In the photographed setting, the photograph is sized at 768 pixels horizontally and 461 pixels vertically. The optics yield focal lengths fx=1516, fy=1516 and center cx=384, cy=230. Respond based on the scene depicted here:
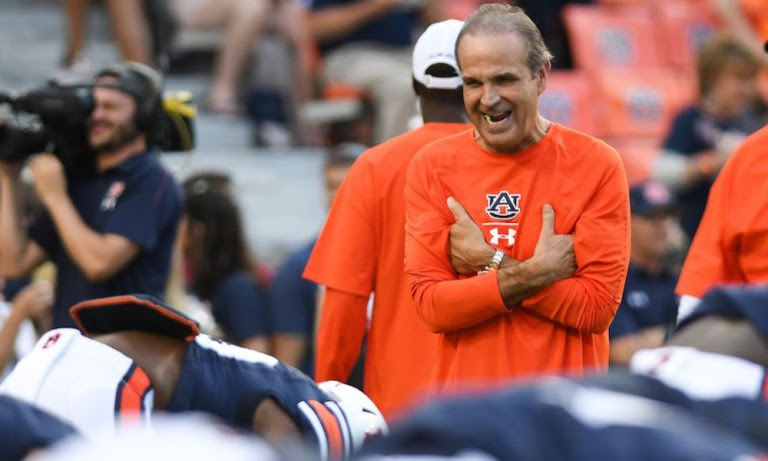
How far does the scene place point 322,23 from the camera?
26.6 ft

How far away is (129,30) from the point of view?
25.0 feet

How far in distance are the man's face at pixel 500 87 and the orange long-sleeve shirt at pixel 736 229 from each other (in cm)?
58

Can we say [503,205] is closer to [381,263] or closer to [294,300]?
[381,263]

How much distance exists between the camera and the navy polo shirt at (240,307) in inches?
225

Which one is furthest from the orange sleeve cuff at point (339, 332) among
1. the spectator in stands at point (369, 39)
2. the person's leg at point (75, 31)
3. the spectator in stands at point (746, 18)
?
the spectator in stands at point (746, 18)

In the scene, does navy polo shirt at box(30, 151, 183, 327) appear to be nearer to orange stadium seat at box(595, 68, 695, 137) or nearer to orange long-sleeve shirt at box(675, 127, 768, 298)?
orange long-sleeve shirt at box(675, 127, 768, 298)

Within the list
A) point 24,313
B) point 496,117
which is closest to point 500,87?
point 496,117

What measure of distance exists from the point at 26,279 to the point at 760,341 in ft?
14.0

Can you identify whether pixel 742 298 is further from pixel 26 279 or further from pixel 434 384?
pixel 26 279

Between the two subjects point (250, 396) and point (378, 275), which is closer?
point (250, 396)

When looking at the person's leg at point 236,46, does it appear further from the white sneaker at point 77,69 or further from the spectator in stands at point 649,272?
the spectator in stands at point 649,272

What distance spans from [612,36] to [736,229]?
5.72 metres

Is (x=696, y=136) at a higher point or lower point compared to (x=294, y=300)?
higher

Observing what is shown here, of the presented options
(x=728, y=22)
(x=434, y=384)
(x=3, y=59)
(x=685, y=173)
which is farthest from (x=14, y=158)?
(x=728, y=22)
